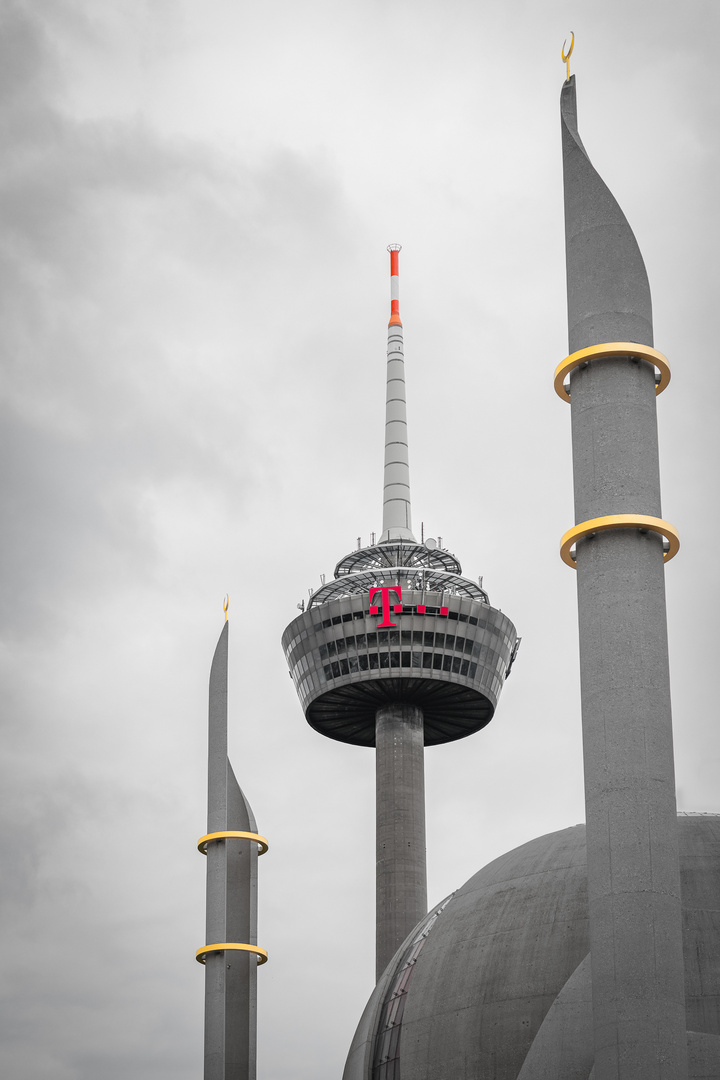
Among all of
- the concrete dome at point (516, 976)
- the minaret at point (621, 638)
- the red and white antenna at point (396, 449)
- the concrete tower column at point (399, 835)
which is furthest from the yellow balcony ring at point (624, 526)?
the red and white antenna at point (396, 449)

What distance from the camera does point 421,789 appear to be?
115438 mm

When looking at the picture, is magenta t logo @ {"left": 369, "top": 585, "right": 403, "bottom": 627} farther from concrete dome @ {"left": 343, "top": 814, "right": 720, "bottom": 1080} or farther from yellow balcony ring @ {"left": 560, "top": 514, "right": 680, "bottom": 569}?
yellow balcony ring @ {"left": 560, "top": 514, "right": 680, "bottom": 569}

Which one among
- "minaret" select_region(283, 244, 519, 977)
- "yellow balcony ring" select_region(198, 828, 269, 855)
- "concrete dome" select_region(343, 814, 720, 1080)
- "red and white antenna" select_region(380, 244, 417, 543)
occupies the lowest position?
"concrete dome" select_region(343, 814, 720, 1080)

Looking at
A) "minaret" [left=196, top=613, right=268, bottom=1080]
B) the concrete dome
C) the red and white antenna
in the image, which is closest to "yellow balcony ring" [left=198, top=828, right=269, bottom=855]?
"minaret" [left=196, top=613, right=268, bottom=1080]

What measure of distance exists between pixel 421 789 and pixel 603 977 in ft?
285

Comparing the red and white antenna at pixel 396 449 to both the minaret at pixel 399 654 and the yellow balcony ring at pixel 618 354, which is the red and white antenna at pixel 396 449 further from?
the yellow balcony ring at pixel 618 354

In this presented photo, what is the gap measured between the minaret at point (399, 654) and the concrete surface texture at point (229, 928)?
52.6 m

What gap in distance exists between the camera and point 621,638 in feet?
104

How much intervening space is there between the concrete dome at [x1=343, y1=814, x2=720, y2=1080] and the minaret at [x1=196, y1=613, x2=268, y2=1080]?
882 centimetres

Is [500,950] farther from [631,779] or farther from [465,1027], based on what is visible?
[631,779]

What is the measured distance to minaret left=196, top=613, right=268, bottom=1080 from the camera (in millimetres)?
58156

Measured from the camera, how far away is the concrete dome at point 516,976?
3862 centimetres

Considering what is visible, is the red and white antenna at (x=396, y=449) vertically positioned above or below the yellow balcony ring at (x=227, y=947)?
above

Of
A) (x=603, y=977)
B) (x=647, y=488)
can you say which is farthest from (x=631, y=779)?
(x=647, y=488)
